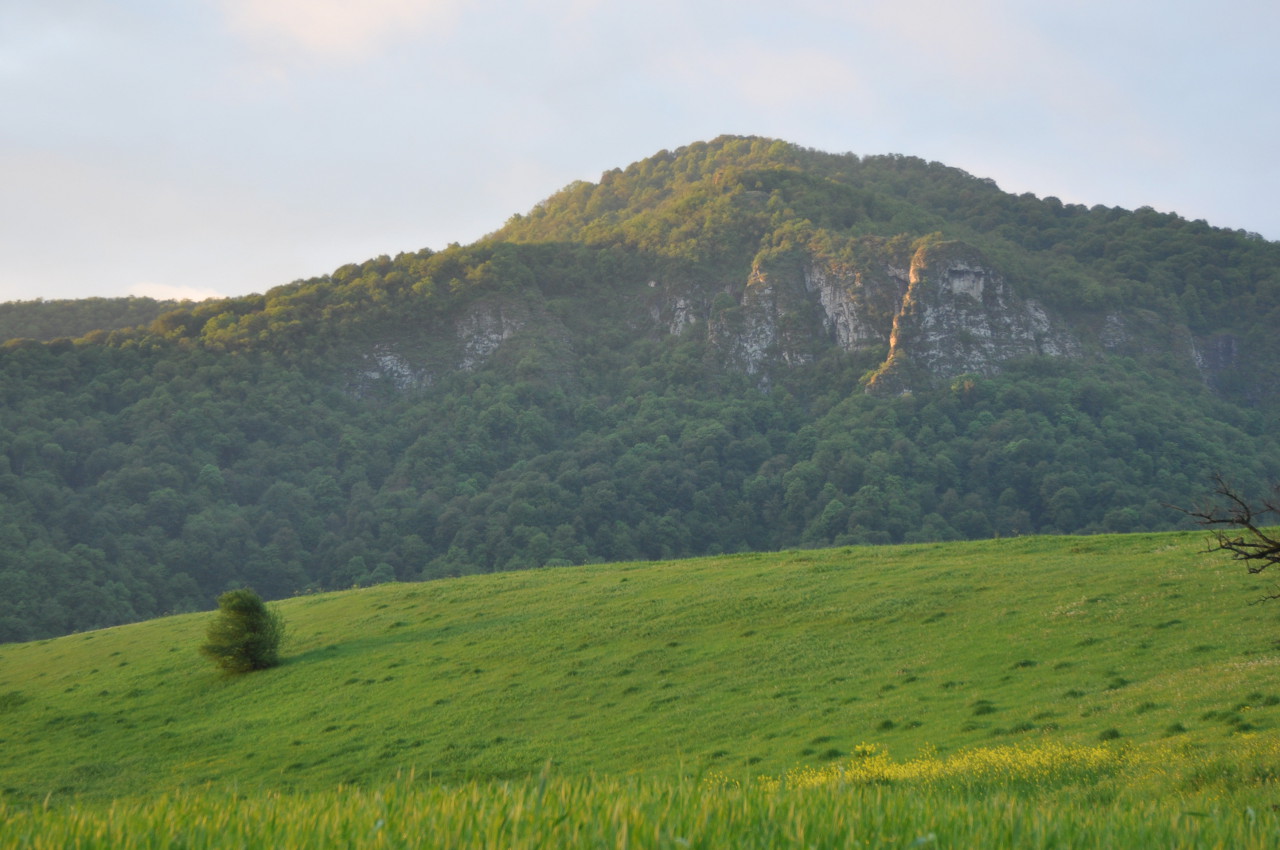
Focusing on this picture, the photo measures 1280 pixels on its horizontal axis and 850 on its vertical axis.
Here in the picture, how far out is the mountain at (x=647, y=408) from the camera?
10781 centimetres

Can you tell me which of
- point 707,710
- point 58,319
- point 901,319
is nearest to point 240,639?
point 707,710

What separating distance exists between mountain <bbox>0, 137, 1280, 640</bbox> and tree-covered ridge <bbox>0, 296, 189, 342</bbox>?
3558 cm

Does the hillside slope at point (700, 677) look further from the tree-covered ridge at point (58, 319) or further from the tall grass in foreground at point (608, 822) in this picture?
the tree-covered ridge at point (58, 319)

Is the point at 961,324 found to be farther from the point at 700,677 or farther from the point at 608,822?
the point at 608,822

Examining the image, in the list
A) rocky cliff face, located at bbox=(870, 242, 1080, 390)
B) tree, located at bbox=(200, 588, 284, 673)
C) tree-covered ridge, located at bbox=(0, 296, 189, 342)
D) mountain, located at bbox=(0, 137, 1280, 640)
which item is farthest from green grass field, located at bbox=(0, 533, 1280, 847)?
tree-covered ridge, located at bbox=(0, 296, 189, 342)

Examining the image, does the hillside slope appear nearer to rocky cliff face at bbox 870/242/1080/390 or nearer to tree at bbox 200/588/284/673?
tree at bbox 200/588/284/673

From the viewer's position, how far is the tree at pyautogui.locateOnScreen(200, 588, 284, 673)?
119 feet

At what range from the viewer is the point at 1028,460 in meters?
121

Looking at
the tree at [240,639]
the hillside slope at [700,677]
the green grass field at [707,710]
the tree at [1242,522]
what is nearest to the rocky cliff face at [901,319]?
the hillside slope at [700,677]

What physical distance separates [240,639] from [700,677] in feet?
61.1

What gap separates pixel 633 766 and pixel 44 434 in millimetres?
128134

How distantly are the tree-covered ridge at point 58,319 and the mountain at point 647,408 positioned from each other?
35.6 metres

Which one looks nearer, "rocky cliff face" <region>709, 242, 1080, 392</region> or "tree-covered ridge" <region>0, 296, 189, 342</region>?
"rocky cliff face" <region>709, 242, 1080, 392</region>

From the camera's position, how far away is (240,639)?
36406mm
